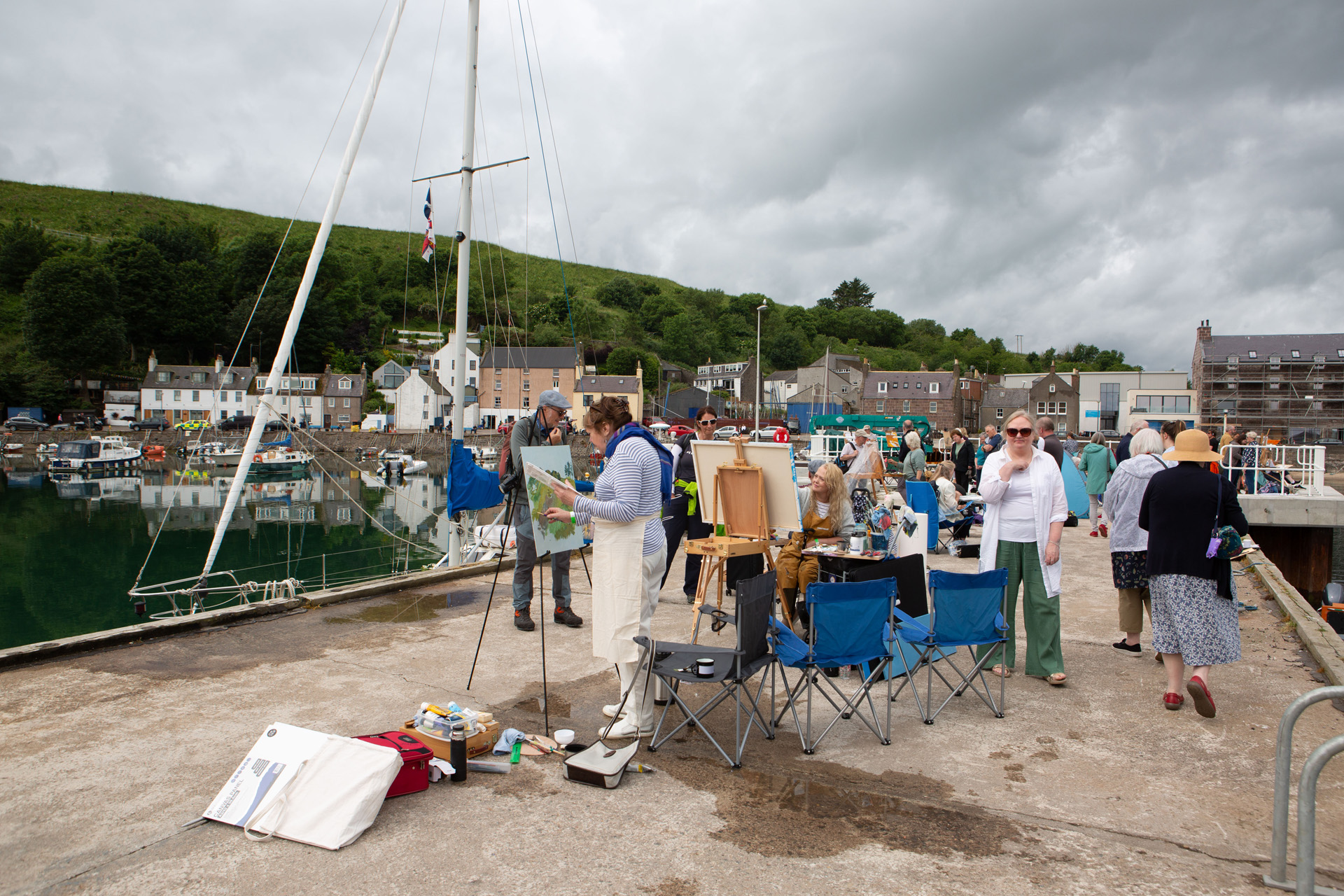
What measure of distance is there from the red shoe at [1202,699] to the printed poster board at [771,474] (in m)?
3.06

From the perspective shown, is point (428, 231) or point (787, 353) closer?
point (428, 231)

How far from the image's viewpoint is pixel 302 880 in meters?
2.94

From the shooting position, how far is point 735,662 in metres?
4.18

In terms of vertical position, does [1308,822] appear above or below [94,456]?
above

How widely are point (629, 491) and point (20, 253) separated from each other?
128m

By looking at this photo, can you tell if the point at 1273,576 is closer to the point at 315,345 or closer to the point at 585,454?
the point at 585,454

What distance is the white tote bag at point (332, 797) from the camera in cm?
323

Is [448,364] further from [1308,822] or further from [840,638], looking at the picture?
[1308,822]

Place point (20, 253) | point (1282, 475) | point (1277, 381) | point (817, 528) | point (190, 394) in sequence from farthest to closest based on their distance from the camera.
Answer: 1. point (20, 253)
2. point (190, 394)
3. point (1277, 381)
4. point (1282, 475)
5. point (817, 528)

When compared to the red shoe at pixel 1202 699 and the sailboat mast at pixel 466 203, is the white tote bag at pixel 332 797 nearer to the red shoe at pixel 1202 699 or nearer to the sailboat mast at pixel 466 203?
the red shoe at pixel 1202 699

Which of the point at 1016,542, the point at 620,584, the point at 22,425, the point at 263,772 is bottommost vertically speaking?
the point at 263,772

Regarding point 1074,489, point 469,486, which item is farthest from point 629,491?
point 1074,489

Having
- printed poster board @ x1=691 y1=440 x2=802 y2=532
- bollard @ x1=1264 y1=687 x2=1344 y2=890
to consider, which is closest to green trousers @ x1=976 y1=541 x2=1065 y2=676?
printed poster board @ x1=691 y1=440 x2=802 y2=532

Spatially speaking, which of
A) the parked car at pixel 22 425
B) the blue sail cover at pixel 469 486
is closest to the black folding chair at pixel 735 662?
the blue sail cover at pixel 469 486
